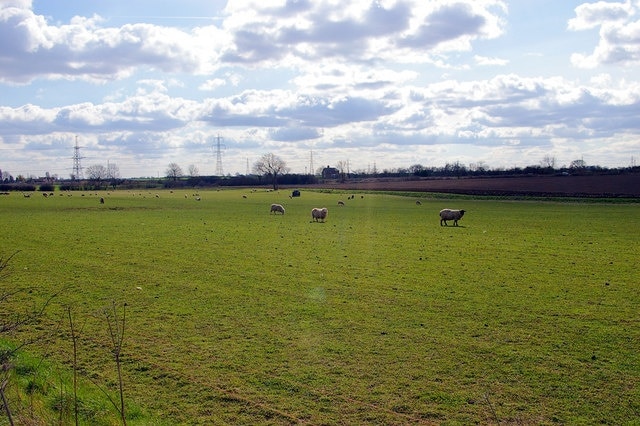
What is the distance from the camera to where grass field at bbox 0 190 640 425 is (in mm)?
7785

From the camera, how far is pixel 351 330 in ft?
37.2

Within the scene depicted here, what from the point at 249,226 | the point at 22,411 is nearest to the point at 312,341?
the point at 22,411

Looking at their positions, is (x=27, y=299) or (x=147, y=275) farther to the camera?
(x=147, y=275)

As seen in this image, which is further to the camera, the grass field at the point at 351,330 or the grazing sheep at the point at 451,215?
the grazing sheep at the point at 451,215

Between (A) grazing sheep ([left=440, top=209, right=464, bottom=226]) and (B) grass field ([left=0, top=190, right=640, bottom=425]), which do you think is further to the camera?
(A) grazing sheep ([left=440, top=209, right=464, bottom=226])

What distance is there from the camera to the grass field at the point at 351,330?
779cm

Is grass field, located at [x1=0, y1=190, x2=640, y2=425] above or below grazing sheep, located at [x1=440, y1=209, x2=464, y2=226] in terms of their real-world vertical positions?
below

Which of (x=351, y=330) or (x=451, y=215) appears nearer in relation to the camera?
(x=351, y=330)

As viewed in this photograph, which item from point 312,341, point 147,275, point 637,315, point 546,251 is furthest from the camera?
point 546,251

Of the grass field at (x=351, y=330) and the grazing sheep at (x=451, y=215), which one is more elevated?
the grazing sheep at (x=451, y=215)

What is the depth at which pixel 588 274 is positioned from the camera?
17641 mm

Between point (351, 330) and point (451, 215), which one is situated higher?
point (451, 215)

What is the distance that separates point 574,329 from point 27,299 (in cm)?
1371

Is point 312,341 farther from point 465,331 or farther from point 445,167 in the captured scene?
point 445,167
